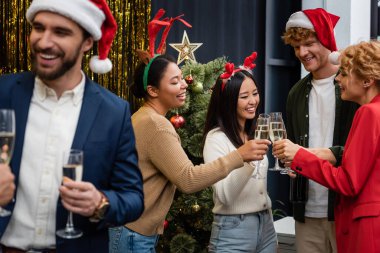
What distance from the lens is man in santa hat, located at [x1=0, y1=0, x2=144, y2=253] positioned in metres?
1.69

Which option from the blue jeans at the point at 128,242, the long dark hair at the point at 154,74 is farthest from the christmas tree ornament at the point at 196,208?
the blue jeans at the point at 128,242

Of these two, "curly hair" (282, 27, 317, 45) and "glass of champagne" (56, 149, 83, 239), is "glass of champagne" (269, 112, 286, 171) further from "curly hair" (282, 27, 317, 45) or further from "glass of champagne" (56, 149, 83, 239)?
"glass of champagne" (56, 149, 83, 239)

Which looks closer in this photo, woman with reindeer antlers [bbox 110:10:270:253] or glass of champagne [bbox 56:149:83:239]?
glass of champagne [bbox 56:149:83:239]

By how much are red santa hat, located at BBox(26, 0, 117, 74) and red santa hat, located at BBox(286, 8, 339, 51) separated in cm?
139

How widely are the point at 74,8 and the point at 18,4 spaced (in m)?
2.22

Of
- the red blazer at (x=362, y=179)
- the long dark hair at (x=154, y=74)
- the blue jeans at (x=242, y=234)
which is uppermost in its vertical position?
the long dark hair at (x=154, y=74)

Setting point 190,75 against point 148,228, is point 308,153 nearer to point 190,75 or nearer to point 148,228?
point 148,228

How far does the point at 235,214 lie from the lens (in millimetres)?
2572

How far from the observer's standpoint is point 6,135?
5.01 feet

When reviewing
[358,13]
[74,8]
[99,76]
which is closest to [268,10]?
[358,13]

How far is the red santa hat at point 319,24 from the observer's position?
2.95m

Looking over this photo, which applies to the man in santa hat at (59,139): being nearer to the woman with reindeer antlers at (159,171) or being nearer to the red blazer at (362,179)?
the woman with reindeer antlers at (159,171)

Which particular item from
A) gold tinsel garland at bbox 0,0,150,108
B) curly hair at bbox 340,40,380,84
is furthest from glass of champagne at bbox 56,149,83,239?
gold tinsel garland at bbox 0,0,150,108

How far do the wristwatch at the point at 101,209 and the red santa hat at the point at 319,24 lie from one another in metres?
1.71
